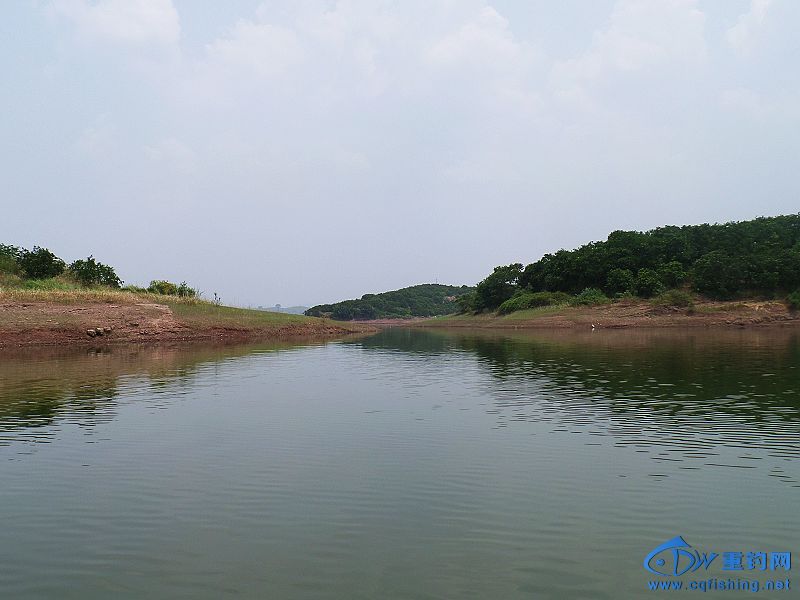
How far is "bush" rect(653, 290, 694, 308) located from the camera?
104 m

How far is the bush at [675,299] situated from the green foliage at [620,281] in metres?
7.71

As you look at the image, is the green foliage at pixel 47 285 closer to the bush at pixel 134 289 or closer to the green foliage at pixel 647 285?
the bush at pixel 134 289

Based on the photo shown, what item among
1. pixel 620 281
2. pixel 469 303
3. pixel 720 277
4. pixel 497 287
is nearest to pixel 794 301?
pixel 720 277

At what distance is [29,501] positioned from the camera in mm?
12148

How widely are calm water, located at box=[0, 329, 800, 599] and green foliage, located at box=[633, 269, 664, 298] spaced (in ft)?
293

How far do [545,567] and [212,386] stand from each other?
23322 millimetres

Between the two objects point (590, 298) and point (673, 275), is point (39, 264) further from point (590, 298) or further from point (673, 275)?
point (673, 275)

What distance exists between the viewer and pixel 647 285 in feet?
363

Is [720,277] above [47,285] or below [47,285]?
above

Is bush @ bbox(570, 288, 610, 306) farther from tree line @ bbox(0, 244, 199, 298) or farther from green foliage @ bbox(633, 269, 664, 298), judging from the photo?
tree line @ bbox(0, 244, 199, 298)

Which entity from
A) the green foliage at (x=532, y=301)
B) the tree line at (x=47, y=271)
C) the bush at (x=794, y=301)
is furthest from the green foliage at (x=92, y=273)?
the bush at (x=794, y=301)

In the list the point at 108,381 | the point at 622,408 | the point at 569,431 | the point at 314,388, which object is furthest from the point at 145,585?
the point at 108,381

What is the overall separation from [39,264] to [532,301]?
8973 centimetres

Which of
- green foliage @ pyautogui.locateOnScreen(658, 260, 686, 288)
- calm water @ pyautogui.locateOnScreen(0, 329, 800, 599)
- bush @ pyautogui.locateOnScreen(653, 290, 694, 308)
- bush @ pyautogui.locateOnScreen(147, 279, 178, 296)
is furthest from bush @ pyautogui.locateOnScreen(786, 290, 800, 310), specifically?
bush @ pyautogui.locateOnScreen(147, 279, 178, 296)
